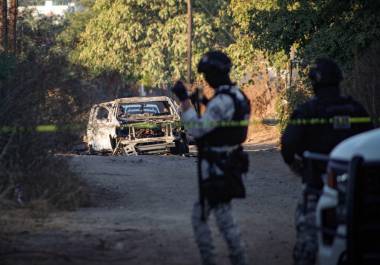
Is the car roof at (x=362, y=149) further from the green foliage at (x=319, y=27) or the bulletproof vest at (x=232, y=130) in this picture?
the green foliage at (x=319, y=27)

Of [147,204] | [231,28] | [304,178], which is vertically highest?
[231,28]

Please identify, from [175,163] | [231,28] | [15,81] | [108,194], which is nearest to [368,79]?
[175,163]

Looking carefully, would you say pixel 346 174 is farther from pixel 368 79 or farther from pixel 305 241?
pixel 368 79

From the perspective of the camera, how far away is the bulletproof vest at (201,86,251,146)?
23.9 ft

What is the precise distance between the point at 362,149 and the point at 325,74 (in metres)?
1.28

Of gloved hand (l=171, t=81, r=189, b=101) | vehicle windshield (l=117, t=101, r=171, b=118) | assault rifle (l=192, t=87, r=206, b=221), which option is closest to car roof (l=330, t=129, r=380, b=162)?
assault rifle (l=192, t=87, r=206, b=221)

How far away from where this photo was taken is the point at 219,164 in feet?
24.0

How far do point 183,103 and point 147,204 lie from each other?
6.31m

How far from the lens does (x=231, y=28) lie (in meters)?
53.2

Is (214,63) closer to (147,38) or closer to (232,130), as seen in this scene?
(232,130)

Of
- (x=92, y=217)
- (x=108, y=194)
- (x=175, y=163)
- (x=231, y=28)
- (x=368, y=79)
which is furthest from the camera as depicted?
(x=231, y=28)

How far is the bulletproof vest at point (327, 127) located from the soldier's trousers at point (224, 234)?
65cm

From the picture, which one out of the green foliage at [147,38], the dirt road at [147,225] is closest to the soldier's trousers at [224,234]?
the dirt road at [147,225]

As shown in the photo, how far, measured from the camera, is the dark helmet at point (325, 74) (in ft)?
23.9
